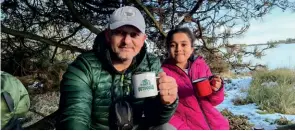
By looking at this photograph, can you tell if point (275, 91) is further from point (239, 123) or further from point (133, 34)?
point (133, 34)

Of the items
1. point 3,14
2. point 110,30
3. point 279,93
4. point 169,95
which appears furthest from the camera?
point 279,93

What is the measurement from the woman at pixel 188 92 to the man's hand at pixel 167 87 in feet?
1.54

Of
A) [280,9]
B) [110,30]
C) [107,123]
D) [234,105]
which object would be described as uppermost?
[280,9]

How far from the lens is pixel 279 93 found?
3.66m

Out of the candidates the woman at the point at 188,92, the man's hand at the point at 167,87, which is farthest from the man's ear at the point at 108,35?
the woman at the point at 188,92

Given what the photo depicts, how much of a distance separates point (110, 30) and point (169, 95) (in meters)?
0.30

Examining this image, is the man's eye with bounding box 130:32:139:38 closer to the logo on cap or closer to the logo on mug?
the logo on cap

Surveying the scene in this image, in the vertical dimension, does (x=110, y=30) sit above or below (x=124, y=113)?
above

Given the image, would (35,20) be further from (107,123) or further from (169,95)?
(169,95)

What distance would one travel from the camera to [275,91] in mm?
3729

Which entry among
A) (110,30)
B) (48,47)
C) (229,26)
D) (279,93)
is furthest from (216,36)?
(279,93)

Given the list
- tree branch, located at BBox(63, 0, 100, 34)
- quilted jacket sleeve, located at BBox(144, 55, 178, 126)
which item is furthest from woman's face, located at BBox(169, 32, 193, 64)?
tree branch, located at BBox(63, 0, 100, 34)

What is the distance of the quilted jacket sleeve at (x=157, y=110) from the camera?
1.12 meters

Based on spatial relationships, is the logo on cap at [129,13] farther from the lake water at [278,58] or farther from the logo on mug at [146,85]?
the lake water at [278,58]
